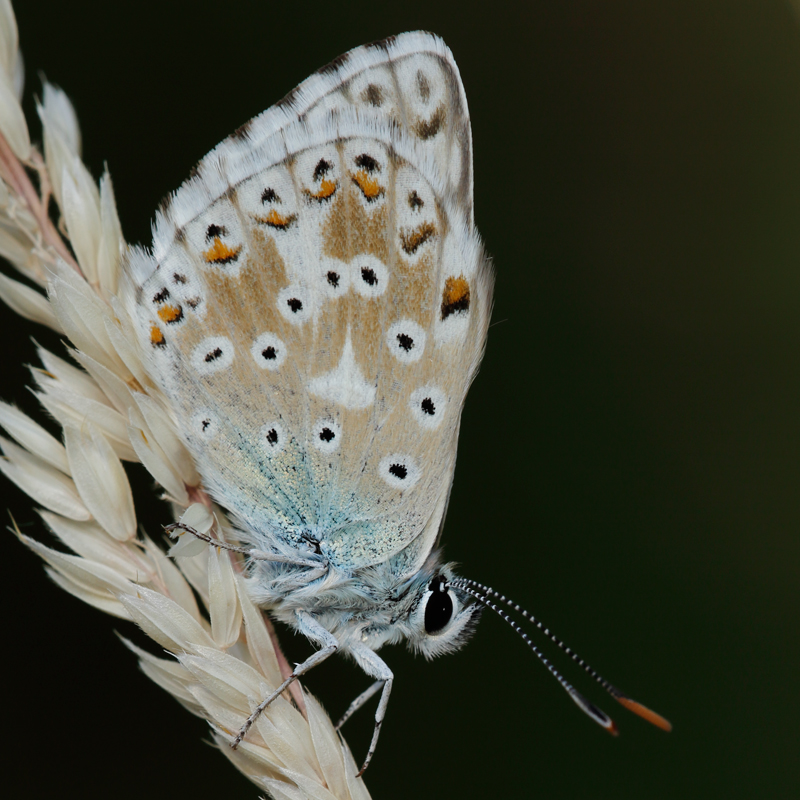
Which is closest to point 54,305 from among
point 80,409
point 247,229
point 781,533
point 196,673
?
point 80,409

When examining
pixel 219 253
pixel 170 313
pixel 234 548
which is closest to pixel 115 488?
pixel 234 548

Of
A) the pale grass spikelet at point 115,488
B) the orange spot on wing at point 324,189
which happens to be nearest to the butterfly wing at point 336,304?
the orange spot on wing at point 324,189

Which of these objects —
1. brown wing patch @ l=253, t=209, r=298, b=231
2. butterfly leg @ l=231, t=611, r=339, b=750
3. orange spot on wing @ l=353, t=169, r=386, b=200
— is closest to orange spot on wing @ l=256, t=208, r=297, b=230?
brown wing patch @ l=253, t=209, r=298, b=231

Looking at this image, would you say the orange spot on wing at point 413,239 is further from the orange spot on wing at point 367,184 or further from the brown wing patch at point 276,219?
the brown wing patch at point 276,219

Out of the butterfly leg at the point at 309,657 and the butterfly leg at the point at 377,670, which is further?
the butterfly leg at the point at 377,670

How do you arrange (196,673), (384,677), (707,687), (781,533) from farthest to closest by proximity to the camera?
(781,533) → (707,687) → (384,677) → (196,673)

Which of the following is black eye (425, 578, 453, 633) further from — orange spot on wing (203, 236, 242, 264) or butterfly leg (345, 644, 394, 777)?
orange spot on wing (203, 236, 242, 264)

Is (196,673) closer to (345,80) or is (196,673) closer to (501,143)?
(345,80)
